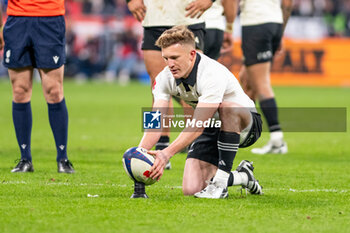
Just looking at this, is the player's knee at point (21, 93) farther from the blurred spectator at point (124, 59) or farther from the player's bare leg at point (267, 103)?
the blurred spectator at point (124, 59)

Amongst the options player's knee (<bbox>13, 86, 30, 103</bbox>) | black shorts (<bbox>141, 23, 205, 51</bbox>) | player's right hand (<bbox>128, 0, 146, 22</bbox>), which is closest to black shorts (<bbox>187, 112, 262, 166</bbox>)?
black shorts (<bbox>141, 23, 205, 51</bbox>)

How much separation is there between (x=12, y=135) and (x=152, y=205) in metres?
5.92

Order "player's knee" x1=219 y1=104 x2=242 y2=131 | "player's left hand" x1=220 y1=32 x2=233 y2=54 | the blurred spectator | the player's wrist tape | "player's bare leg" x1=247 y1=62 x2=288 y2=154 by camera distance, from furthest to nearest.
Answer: the blurred spectator < "player's left hand" x1=220 y1=32 x2=233 y2=54 < the player's wrist tape < "player's bare leg" x1=247 y1=62 x2=288 y2=154 < "player's knee" x1=219 y1=104 x2=242 y2=131

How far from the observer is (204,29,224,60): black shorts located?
8992 mm

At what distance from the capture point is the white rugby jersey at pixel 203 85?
5387 mm

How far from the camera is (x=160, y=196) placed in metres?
5.58

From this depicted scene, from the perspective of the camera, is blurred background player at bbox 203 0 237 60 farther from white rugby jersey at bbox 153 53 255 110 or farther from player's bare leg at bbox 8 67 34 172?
white rugby jersey at bbox 153 53 255 110

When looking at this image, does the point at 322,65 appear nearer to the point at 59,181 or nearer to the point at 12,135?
the point at 12,135

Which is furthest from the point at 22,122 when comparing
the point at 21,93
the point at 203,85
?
the point at 203,85

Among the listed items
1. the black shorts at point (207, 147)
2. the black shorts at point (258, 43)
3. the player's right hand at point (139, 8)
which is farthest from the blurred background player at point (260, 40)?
the black shorts at point (207, 147)

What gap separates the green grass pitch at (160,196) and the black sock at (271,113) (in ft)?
1.46

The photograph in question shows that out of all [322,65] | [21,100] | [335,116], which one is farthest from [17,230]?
[322,65]

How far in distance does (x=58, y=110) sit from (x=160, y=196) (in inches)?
73.4

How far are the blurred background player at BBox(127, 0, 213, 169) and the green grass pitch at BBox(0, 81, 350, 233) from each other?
1105 mm
